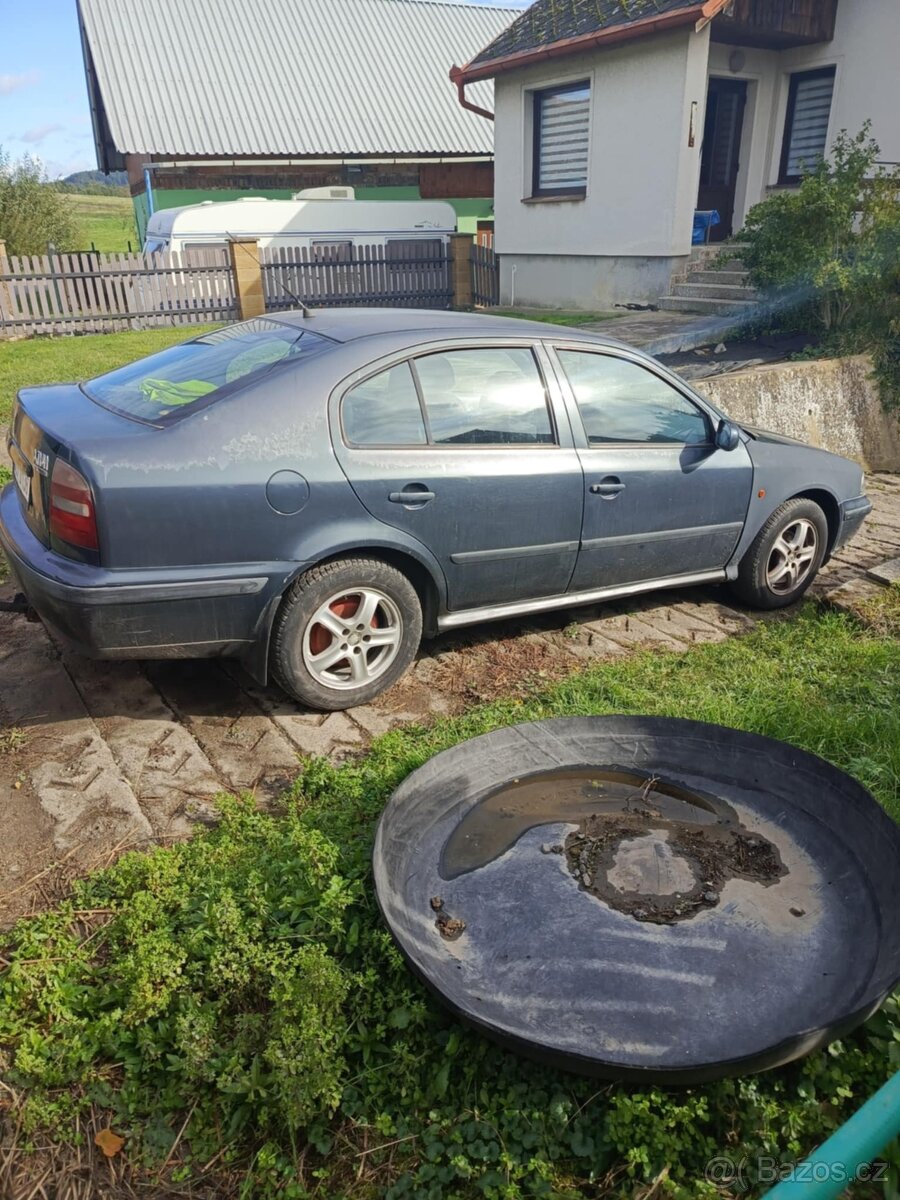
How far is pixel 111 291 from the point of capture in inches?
669

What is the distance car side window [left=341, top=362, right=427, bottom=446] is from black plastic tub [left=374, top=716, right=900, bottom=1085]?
4.60 ft

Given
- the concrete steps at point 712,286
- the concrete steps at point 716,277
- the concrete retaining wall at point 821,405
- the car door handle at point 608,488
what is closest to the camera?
the car door handle at point 608,488

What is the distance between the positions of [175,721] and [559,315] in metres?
12.5

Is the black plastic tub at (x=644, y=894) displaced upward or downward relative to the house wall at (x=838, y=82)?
downward

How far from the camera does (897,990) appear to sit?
2.50 metres

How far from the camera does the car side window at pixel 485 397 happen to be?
13.4 ft

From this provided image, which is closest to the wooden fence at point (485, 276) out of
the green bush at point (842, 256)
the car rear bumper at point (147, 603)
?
the green bush at point (842, 256)

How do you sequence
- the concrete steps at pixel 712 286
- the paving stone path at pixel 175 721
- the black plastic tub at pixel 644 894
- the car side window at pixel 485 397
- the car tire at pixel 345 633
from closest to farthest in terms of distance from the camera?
the black plastic tub at pixel 644 894, the paving stone path at pixel 175 721, the car tire at pixel 345 633, the car side window at pixel 485 397, the concrete steps at pixel 712 286

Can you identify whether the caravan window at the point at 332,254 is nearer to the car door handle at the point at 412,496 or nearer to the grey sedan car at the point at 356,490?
the grey sedan car at the point at 356,490

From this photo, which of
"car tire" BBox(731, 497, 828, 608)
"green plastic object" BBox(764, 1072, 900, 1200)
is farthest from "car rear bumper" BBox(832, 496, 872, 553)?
"green plastic object" BBox(764, 1072, 900, 1200)

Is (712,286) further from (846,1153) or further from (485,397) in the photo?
(846,1153)

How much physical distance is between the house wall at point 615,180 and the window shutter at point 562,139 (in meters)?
0.20

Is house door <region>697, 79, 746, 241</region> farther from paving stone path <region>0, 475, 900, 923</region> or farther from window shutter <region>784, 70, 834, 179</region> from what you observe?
paving stone path <region>0, 475, 900, 923</region>

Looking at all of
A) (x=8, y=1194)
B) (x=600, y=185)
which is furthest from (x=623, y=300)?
(x=8, y=1194)
